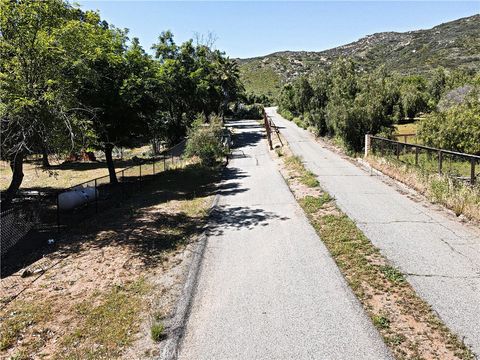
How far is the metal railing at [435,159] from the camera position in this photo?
1116 cm

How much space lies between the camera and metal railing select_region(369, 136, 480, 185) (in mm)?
11164

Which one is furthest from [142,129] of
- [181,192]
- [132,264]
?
[132,264]

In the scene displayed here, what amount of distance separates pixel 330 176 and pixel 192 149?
36.9 ft

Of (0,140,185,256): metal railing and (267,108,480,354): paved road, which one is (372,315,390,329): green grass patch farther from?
(0,140,185,256): metal railing

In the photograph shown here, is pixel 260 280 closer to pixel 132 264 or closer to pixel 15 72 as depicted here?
pixel 132 264

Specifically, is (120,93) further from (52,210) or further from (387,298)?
(387,298)

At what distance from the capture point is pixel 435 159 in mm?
13922

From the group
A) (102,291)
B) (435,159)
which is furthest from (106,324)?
(435,159)

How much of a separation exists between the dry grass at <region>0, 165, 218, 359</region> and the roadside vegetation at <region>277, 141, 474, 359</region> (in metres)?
3.18

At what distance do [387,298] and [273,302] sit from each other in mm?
1836

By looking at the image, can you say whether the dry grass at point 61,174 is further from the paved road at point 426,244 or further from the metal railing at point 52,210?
the paved road at point 426,244

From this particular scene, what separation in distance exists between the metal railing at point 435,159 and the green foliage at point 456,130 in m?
3.85

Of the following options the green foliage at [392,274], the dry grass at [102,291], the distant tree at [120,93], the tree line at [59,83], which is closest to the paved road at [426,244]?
the green foliage at [392,274]

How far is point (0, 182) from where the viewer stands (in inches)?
910
